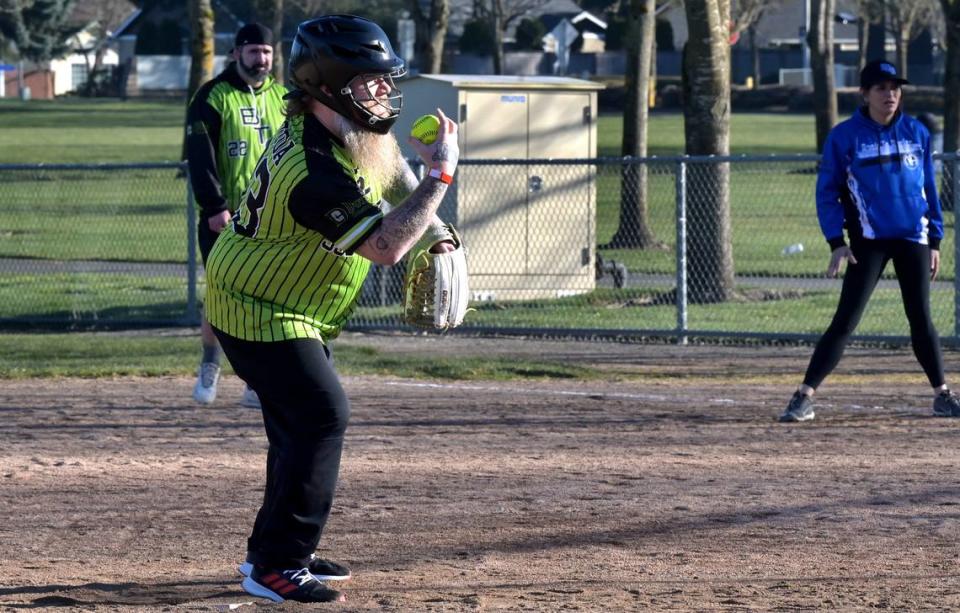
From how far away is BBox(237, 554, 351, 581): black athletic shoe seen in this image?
5194 mm

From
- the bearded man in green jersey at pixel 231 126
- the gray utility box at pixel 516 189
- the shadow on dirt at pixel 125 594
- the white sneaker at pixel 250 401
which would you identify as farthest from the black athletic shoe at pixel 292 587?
the gray utility box at pixel 516 189

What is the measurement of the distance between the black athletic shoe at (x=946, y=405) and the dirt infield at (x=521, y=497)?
96 millimetres

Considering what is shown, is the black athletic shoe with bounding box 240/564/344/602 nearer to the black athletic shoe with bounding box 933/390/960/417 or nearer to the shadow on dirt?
the shadow on dirt

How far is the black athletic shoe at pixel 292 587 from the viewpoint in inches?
198

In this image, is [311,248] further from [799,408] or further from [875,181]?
[799,408]

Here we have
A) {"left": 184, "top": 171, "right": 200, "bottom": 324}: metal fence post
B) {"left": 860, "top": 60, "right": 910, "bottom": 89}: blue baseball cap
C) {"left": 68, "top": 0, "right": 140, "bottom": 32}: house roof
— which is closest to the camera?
{"left": 860, "top": 60, "right": 910, "bottom": 89}: blue baseball cap

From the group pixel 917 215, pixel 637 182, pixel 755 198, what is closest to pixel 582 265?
pixel 637 182

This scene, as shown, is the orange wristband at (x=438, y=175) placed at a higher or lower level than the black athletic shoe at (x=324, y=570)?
higher

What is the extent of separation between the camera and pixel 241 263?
4867 millimetres

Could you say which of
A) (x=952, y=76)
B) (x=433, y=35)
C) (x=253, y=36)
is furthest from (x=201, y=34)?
(x=253, y=36)

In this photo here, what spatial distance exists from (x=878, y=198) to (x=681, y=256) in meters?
4.19

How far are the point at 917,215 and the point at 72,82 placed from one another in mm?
86819

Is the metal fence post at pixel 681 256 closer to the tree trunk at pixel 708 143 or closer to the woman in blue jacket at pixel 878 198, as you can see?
the tree trunk at pixel 708 143

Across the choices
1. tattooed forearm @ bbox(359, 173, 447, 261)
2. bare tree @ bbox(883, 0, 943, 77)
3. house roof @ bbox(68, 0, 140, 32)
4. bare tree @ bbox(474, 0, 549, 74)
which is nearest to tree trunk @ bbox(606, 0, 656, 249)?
tattooed forearm @ bbox(359, 173, 447, 261)
